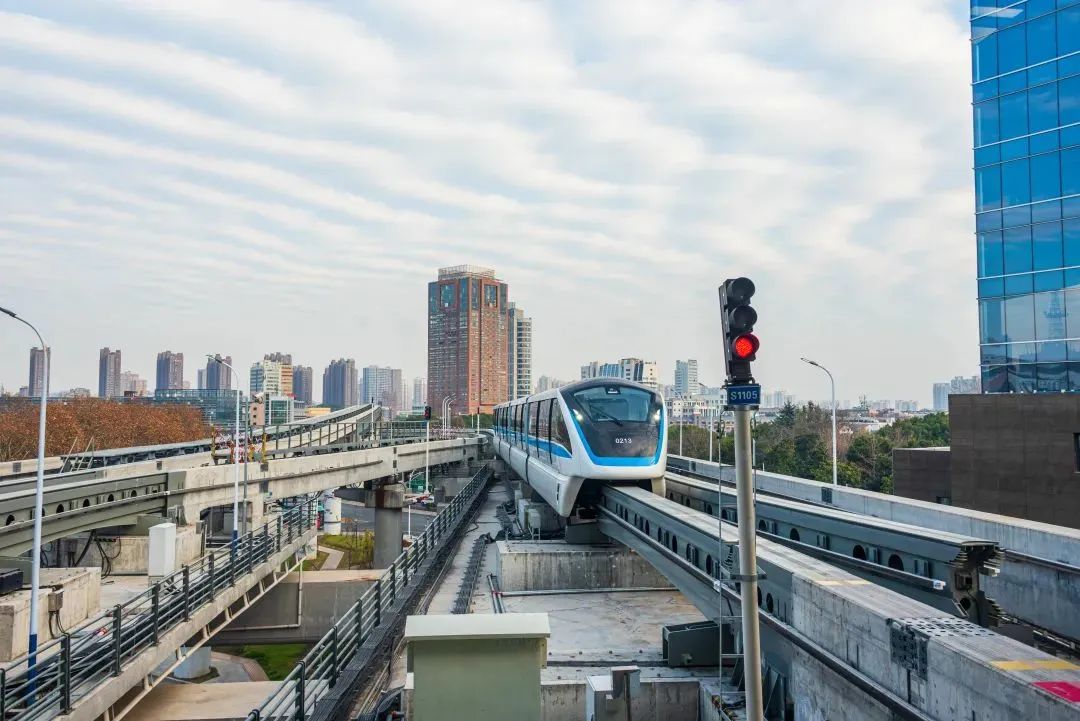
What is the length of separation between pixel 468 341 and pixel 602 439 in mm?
160145

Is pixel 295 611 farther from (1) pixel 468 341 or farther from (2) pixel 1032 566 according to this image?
(1) pixel 468 341

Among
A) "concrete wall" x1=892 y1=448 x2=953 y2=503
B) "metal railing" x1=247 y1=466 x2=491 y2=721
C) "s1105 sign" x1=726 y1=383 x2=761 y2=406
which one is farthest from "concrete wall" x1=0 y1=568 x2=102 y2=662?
"concrete wall" x1=892 y1=448 x2=953 y2=503

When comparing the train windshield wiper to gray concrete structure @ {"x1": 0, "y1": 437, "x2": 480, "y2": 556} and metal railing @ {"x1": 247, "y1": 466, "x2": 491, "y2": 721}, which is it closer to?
metal railing @ {"x1": 247, "y1": 466, "x2": 491, "y2": 721}

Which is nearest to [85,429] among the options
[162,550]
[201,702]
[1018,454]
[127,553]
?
[127,553]

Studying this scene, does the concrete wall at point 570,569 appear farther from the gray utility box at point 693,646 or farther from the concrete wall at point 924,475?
the concrete wall at point 924,475

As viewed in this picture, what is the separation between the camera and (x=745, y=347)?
598 cm

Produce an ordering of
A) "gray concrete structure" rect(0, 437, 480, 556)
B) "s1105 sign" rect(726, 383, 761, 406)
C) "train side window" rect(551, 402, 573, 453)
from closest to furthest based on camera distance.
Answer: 1. "s1105 sign" rect(726, 383, 761, 406)
2. "gray concrete structure" rect(0, 437, 480, 556)
3. "train side window" rect(551, 402, 573, 453)

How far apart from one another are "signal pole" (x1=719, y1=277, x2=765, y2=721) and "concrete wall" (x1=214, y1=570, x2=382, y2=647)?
88.6 ft

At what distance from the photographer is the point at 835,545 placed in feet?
39.1

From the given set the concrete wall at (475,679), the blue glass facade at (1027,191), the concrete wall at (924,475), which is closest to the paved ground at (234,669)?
the concrete wall at (475,679)

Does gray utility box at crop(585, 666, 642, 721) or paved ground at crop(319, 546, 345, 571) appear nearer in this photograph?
gray utility box at crop(585, 666, 642, 721)

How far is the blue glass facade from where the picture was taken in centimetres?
2330

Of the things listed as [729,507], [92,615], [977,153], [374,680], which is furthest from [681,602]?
[977,153]

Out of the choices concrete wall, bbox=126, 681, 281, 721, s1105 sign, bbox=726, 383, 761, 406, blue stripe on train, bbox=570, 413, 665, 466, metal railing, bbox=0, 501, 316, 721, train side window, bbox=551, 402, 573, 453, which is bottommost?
concrete wall, bbox=126, 681, 281, 721
